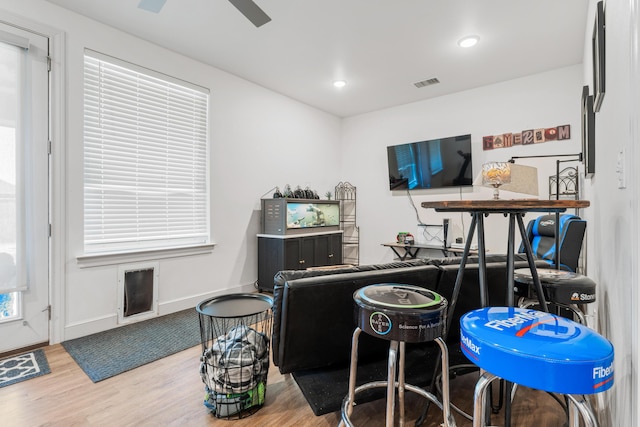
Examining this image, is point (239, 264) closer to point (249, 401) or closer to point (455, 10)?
point (249, 401)

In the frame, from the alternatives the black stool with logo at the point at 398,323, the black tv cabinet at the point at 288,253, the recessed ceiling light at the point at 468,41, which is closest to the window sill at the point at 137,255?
the black tv cabinet at the point at 288,253

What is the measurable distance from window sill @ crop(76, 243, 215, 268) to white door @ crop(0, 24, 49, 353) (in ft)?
0.92

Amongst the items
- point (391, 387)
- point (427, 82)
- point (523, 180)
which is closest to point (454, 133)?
point (427, 82)

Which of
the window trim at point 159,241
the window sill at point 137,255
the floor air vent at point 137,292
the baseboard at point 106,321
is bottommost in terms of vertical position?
the baseboard at point 106,321

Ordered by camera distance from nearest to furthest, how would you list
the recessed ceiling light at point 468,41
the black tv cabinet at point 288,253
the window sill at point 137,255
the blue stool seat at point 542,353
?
the blue stool seat at point 542,353 < the window sill at point 137,255 < the recessed ceiling light at point 468,41 < the black tv cabinet at point 288,253

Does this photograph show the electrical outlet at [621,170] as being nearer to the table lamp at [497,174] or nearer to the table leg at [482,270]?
the table leg at [482,270]

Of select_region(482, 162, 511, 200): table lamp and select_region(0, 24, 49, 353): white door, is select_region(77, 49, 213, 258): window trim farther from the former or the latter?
select_region(482, 162, 511, 200): table lamp

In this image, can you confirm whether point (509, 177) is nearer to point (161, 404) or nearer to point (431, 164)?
point (161, 404)

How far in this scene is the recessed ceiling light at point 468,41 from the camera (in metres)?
3.12

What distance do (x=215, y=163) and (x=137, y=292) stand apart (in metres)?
1.63

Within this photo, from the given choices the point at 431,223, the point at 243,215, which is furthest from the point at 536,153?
the point at 243,215

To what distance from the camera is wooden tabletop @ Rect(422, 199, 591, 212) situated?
113cm

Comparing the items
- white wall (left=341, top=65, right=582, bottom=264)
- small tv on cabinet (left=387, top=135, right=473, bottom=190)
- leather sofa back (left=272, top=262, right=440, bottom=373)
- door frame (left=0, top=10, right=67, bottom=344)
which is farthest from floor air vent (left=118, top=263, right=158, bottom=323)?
small tv on cabinet (left=387, top=135, right=473, bottom=190)

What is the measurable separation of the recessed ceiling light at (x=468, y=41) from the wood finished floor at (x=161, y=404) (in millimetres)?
3016
